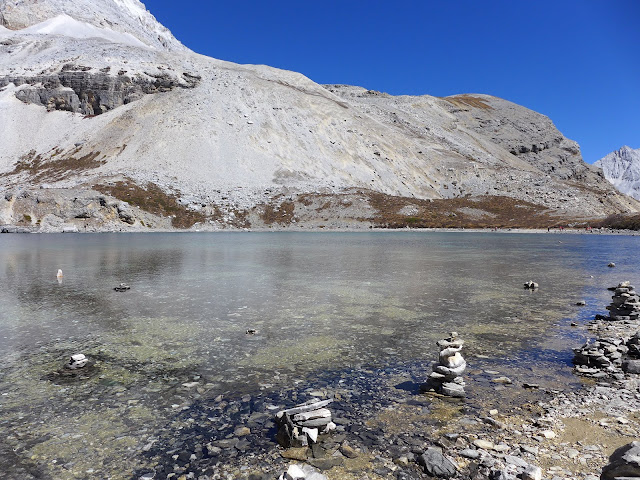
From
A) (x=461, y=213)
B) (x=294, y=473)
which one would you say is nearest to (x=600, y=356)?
(x=294, y=473)

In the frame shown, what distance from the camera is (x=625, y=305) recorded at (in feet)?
49.9

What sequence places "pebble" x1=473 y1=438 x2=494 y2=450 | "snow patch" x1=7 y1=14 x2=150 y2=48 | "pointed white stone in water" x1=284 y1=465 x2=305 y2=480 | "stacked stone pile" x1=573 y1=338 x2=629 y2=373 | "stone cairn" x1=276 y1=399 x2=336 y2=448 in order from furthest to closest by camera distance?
"snow patch" x1=7 y1=14 x2=150 y2=48, "stacked stone pile" x1=573 y1=338 x2=629 y2=373, "stone cairn" x1=276 y1=399 x2=336 y2=448, "pebble" x1=473 y1=438 x2=494 y2=450, "pointed white stone in water" x1=284 y1=465 x2=305 y2=480

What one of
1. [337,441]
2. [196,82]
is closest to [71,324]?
[337,441]

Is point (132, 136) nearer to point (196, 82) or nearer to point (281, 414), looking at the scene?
point (196, 82)

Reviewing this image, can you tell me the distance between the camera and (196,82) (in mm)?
134000

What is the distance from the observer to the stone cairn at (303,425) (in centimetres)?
659

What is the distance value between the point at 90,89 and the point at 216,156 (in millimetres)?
56933

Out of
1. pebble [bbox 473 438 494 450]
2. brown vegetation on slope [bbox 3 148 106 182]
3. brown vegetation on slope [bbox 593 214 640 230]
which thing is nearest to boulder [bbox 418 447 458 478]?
pebble [bbox 473 438 494 450]

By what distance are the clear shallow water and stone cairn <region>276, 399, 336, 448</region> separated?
183 centimetres

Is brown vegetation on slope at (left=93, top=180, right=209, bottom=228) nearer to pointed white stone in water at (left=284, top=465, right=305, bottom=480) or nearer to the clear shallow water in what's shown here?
the clear shallow water

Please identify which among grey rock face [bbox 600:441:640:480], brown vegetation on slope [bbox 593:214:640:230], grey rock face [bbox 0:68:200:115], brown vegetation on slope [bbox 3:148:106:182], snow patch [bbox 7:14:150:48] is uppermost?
snow patch [bbox 7:14:150:48]

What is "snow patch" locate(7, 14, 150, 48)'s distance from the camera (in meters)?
174

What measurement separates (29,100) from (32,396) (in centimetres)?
15791

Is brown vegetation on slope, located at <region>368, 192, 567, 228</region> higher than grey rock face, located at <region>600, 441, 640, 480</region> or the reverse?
higher
